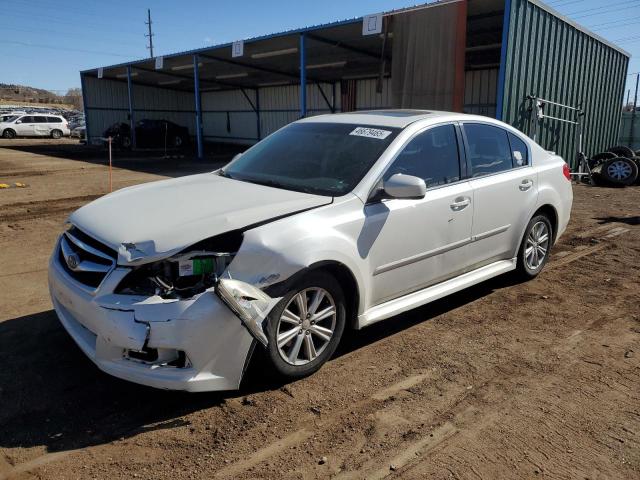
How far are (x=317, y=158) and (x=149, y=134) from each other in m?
27.5

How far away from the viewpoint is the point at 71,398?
10.2 ft

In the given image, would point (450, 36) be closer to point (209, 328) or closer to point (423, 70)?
point (423, 70)

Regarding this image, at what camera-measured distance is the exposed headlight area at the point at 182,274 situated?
2848mm

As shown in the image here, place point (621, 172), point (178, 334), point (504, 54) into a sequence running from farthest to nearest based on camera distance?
point (621, 172) < point (504, 54) < point (178, 334)

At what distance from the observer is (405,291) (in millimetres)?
3895

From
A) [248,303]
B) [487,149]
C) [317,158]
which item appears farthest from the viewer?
[487,149]

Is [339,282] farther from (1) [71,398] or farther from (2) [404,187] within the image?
(1) [71,398]

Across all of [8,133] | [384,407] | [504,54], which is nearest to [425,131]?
[384,407]

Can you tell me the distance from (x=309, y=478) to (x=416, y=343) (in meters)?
1.70

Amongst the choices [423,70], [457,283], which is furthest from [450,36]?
[457,283]

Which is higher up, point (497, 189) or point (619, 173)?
point (497, 189)

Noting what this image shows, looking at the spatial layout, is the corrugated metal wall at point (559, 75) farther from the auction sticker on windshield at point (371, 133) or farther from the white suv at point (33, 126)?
the white suv at point (33, 126)

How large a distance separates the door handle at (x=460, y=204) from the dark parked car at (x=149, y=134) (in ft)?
87.8

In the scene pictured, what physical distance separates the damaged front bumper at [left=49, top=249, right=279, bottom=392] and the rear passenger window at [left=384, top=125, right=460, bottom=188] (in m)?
1.54
